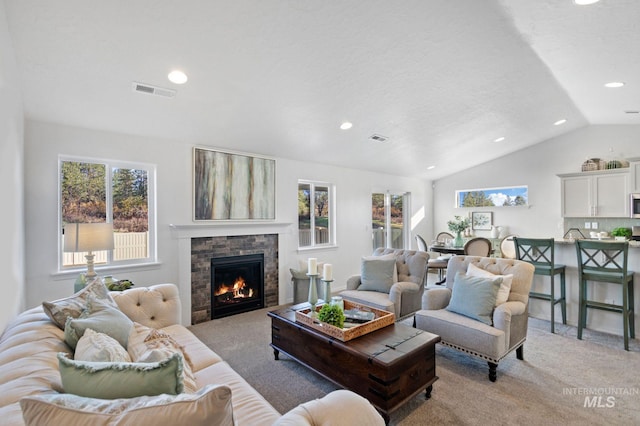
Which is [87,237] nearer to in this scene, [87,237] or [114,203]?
[87,237]

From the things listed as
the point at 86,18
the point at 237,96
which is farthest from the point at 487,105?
the point at 86,18

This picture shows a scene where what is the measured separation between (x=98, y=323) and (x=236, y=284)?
302 cm

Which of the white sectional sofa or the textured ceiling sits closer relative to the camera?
the white sectional sofa

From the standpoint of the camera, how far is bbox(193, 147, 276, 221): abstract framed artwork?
4.25 metres

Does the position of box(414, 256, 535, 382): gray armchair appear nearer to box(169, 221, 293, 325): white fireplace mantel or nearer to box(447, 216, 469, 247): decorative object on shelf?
box(169, 221, 293, 325): white fireplace mantel

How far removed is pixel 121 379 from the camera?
1.01 metres

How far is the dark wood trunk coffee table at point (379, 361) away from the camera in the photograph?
207 centimetres

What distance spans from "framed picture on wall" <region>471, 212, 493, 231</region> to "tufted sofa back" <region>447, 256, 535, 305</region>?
4.51m

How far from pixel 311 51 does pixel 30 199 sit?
3152 mm

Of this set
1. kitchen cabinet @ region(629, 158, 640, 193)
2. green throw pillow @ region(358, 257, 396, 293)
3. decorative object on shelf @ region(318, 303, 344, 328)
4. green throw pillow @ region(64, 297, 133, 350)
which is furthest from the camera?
kitchen cabinet @ region(629, 158, 640, 193)

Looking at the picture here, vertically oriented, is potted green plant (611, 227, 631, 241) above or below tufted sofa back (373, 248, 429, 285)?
above

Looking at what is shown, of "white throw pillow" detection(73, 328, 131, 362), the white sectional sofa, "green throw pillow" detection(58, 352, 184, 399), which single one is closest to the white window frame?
the white sectional sofa

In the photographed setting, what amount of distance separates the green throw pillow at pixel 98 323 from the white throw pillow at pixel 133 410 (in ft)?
2.78

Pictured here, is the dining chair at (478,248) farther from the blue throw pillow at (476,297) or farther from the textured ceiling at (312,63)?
the blue throw pillow at (476,297)
